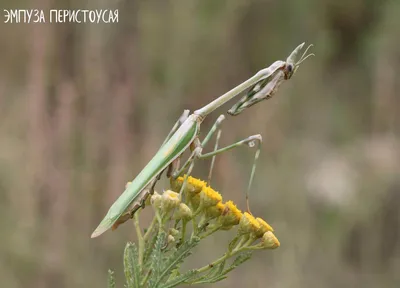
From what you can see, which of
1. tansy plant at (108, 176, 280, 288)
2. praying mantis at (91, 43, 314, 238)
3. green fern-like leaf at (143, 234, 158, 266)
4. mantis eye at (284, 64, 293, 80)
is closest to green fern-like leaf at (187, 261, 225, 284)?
tansy plant at (108, 176, 280, 288)

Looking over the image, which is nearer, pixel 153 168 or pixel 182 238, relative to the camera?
pixel 182 238

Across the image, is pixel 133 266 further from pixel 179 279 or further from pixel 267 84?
pixel 267 84

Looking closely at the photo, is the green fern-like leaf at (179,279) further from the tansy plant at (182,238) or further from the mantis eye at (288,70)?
the mantis eye at (288,70)

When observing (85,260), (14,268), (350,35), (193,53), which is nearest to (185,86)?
(193,53)

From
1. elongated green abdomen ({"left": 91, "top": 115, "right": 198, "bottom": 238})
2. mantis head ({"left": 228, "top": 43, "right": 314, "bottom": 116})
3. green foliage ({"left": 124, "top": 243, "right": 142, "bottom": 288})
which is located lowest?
green foliage ({"left": 124, "top": 243, "right": 142, "bottom": 288})

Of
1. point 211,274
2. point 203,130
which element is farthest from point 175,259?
point 203,130

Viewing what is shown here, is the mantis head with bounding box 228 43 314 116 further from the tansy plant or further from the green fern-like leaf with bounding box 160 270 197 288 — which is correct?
the green fern-like leaf with bounding box 160 270 197 288
